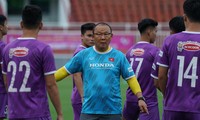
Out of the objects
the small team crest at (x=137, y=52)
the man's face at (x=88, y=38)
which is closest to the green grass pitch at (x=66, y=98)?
the man's face at (x=88, y=38)

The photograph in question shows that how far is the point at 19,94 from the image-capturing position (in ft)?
28.2

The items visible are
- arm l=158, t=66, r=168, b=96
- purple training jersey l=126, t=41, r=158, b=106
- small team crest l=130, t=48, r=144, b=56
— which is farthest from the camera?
small team crest l=130, t=48, r=144, b=56

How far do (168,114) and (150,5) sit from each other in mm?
26477

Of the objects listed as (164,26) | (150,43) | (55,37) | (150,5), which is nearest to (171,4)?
(150,5)

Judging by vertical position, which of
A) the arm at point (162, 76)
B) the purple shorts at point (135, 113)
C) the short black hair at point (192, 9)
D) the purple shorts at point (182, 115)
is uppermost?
the short black hair at point (192, 9)

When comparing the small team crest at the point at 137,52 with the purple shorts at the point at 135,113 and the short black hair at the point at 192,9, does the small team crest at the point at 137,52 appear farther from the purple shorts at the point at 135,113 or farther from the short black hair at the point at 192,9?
the short black hair at the point at 192,9

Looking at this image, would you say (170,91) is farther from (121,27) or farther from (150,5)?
(150,5)

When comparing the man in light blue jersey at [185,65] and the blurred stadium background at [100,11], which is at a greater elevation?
the man in light blue jersey at [185,65]

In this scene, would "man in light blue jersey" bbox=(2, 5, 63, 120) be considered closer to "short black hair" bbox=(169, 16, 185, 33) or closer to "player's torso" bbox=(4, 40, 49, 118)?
"player's torso" bbox=(4, 40, 49, 118)

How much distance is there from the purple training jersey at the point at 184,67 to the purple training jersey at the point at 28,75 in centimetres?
129

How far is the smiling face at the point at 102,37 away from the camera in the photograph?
9.08 metres

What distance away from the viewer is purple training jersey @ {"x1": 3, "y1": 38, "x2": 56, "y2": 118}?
333 inches

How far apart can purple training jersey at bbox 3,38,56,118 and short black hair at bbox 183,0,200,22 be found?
1.56 metres

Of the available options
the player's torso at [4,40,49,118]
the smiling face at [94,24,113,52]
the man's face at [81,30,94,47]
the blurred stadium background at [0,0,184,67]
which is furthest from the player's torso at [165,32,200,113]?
the blurred stadium background at [0,0,184,67]
